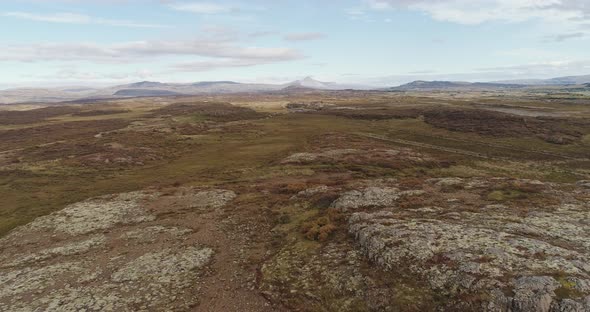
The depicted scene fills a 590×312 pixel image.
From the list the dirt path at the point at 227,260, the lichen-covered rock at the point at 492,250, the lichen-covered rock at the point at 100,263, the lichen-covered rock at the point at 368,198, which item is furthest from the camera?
the lichen-covered rock at the point at 368,198

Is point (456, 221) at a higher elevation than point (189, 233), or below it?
higher

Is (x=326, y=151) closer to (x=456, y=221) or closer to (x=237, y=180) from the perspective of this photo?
(x=237, y=180)

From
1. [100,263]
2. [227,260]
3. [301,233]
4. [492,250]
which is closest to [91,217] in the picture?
[100,263]

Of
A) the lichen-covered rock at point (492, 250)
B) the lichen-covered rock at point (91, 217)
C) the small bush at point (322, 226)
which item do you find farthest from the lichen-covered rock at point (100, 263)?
the lichen-covered rock at point (492, 250)

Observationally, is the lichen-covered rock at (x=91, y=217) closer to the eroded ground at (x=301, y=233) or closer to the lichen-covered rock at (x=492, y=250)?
the eroded ground at (x=301, y=233)

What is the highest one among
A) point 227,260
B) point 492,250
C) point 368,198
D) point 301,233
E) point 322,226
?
point 492,250

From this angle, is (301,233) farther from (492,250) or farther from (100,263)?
(100,263)

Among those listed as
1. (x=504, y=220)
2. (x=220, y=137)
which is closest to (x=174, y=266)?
(x=504, y=220)

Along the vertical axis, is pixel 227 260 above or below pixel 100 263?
above
